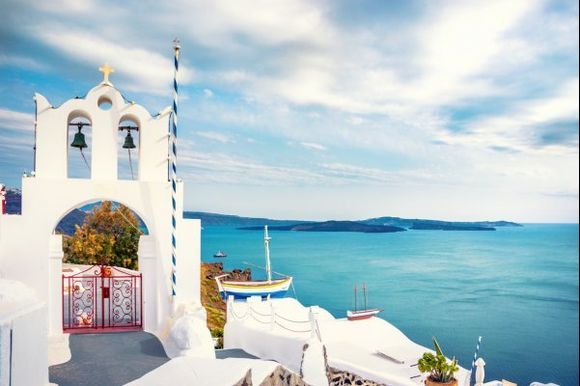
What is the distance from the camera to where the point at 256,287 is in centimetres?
1914

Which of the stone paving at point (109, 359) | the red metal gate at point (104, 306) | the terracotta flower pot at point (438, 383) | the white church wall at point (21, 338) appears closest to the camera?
the white church wall at point (21, 338)

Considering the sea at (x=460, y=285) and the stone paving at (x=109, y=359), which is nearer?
the stone paving at (x=109, y=359)

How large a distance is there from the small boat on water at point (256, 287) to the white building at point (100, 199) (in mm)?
10881

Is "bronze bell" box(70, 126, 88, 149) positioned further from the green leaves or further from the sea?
the sea

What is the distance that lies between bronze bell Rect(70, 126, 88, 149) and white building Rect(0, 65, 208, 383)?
18 centimetres

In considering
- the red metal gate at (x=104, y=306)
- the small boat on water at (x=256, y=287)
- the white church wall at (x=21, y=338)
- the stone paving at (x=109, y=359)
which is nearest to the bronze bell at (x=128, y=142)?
the red metal gate at (x=104, y=306)

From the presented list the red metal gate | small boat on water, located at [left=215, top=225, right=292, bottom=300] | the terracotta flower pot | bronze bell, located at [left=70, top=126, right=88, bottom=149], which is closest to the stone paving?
the red metal gate

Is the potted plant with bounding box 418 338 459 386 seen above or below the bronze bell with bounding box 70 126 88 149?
below

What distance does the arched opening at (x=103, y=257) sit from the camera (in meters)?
7.45

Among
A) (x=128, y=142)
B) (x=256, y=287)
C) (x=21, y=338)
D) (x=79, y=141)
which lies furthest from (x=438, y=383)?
(x=256, y=287)

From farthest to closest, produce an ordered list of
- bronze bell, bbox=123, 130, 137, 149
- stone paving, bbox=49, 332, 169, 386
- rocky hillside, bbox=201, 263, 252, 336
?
rocky hillside, bbox=201, 263, 252, 336 < bronze bell, bbox=123, 130, 137, 149 < stone paving, bbox=49, 332, 169, 386

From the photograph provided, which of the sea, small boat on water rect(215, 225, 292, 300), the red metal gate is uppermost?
the red metal gate

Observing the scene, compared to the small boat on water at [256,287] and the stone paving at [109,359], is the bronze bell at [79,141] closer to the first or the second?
the stone paving at [109,359]

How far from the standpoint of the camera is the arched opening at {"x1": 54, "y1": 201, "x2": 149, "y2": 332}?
7.45 m
